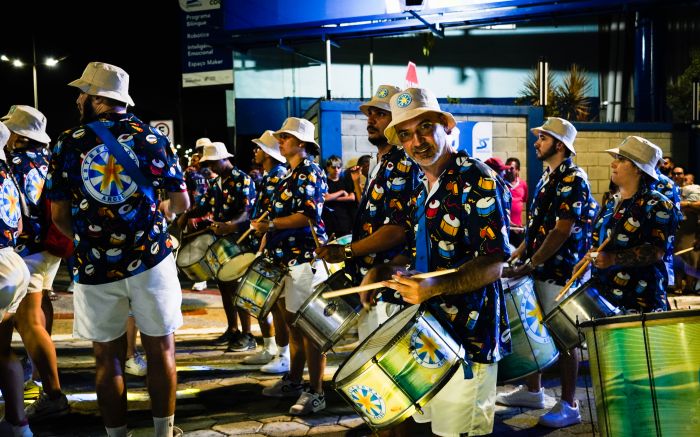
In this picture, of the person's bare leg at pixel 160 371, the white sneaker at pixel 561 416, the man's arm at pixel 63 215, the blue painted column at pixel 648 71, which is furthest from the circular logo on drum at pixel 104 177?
the blue painted column at pixel 648 71

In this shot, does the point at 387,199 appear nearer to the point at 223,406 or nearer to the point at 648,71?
the point at 223,406

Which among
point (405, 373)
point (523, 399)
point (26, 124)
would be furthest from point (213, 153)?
point (405, 373)

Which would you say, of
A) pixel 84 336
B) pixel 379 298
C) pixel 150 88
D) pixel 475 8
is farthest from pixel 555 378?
pixel 150 88

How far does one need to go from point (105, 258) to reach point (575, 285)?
3369mm

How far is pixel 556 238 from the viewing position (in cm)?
545

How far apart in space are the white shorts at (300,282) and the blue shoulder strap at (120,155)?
1884 millimetres

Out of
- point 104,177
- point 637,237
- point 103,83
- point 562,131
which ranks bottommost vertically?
point 637,237

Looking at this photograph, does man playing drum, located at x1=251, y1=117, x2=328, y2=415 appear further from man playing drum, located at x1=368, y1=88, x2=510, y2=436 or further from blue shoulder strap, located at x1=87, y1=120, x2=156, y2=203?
man playing drum, located at x1=368, y1=88, x2=510, y2=436

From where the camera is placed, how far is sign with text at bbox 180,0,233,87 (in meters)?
21.7

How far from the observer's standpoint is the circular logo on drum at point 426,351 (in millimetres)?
3211

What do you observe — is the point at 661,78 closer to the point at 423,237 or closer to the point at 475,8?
the point at 475,8

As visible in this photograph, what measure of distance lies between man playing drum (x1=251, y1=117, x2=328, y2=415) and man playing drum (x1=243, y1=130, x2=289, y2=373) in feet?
1.05

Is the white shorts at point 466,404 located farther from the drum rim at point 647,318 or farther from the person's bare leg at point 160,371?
the person's bare leg at point 160,371

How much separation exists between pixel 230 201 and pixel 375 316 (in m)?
3.73
